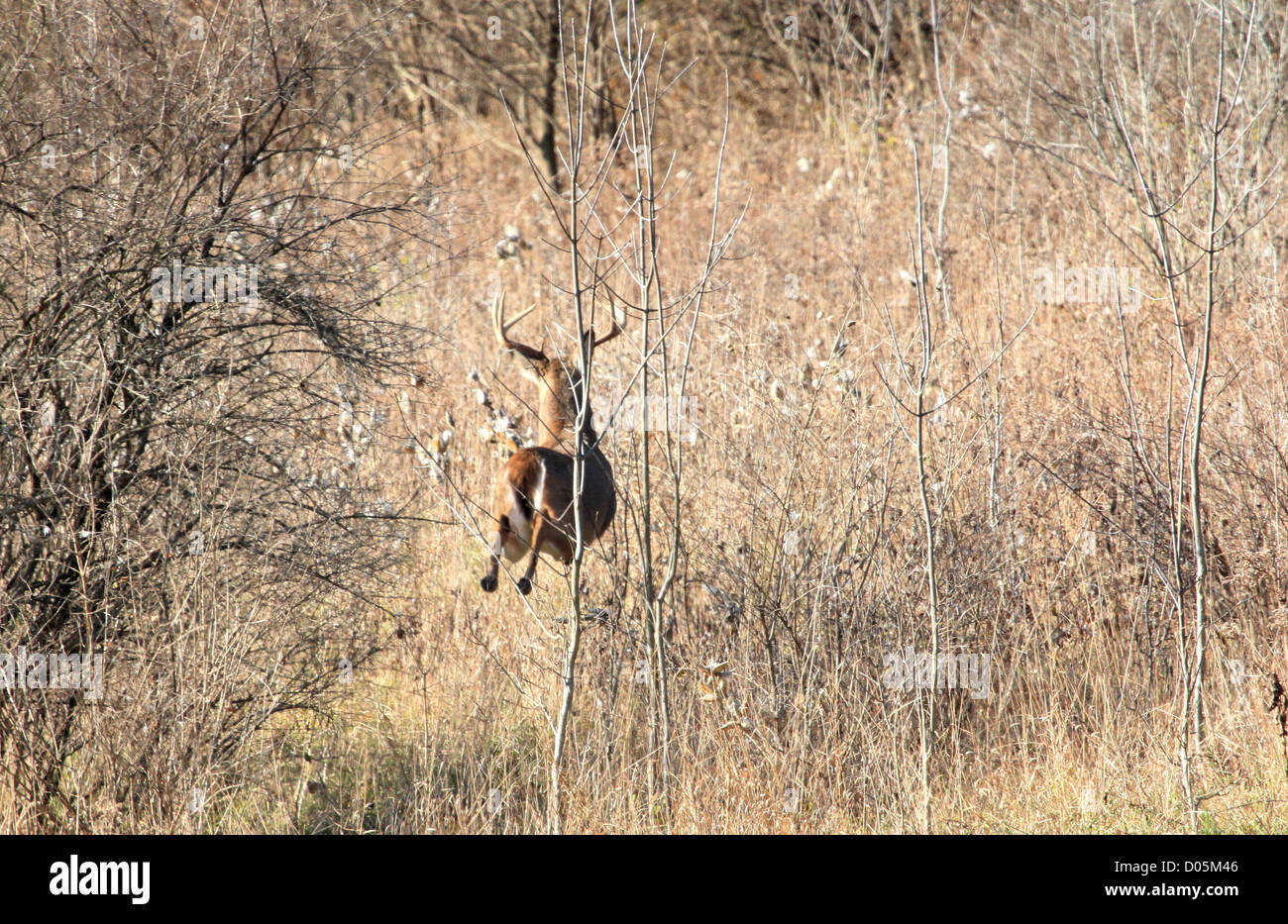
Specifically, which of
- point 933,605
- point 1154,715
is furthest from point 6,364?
point 1154,715

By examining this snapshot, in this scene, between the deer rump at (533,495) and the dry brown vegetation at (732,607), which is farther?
the deer rump at (533,495)

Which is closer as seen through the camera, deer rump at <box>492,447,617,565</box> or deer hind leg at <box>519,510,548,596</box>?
deer hind leg at <box>519,510,548,596</box>

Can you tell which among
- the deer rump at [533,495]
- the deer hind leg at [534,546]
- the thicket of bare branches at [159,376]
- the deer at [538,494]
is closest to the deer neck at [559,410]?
the deer at [538,494]

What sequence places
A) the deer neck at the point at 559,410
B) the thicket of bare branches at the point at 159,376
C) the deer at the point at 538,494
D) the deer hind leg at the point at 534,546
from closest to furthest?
the thicket of bare branches at the point at 159,376 → the deer hind leg at the point at 534,546 → the deer at the point at 538,494 → the deer neck at the point at 559,410

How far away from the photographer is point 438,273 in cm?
1155

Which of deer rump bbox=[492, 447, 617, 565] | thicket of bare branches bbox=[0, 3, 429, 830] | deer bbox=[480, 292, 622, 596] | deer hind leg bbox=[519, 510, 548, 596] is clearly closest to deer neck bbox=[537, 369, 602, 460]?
deer bbox=[480, 292, 622, 596]

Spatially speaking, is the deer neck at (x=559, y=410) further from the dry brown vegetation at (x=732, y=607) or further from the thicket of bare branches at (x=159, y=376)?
the thicket of bare branches at (x=159, y=376)

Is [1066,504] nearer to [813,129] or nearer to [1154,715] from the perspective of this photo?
[1154,715]

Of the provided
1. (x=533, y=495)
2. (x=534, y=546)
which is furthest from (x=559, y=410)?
(x=534, y=546)

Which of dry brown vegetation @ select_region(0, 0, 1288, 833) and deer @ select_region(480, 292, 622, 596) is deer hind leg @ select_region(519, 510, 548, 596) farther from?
dry brown vegetation @ select_region(0, 0, 1288, 833)

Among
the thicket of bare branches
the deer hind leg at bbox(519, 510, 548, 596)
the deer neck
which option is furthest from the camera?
the deer neck

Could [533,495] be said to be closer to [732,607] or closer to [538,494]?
[538,494]

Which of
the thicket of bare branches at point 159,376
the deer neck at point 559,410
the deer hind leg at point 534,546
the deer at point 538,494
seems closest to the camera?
the thicket of bare branches at point 159,376

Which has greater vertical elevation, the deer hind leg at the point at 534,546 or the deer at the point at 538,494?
the deer at the point at 538,494
